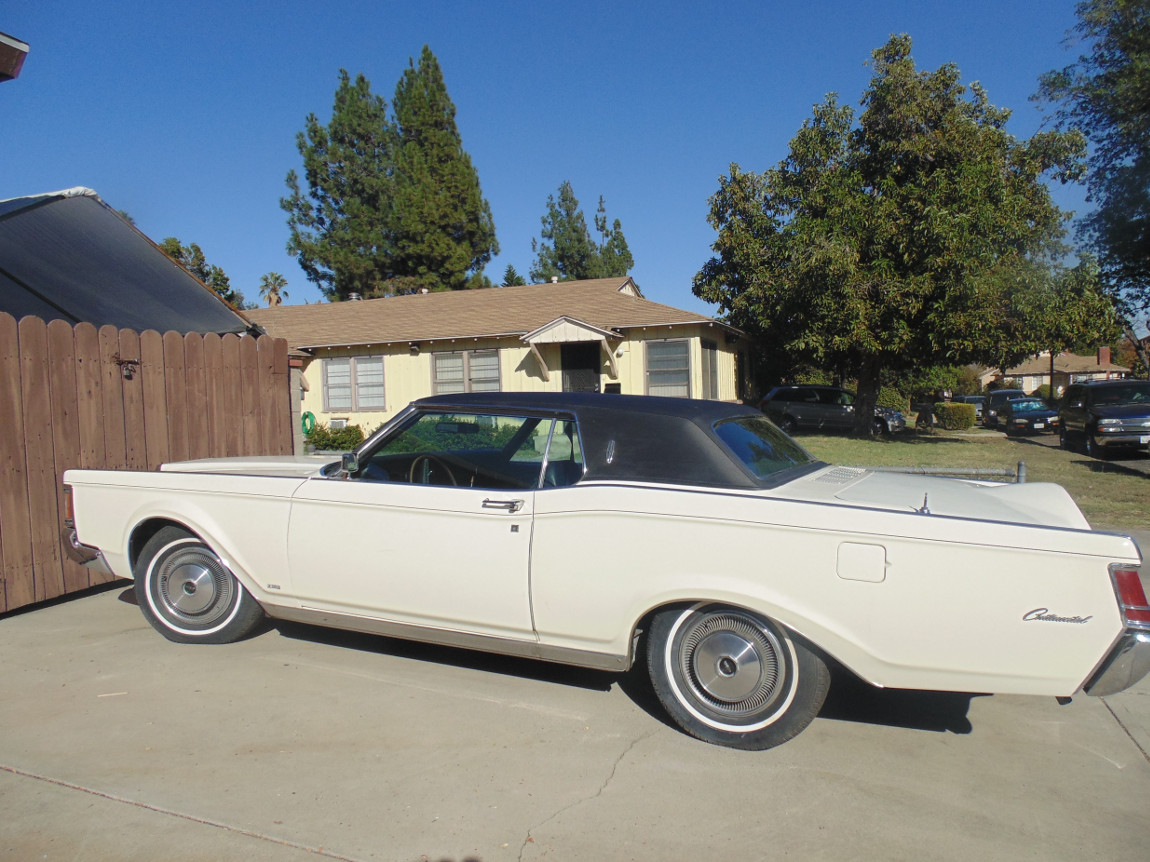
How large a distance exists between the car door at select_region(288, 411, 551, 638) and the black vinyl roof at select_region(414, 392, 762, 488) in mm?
250

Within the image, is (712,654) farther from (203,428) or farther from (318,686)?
(203,428)

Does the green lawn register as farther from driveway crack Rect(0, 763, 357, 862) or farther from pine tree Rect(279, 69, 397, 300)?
pine tree Rect(279, 69, 397, 300)

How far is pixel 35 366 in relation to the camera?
5340mm

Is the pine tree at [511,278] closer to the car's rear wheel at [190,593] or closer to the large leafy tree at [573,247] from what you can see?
the large leafy tree at [573,247]

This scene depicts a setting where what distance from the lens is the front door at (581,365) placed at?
17.8m

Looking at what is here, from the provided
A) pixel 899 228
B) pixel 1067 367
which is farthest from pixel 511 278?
pixel 1067 367

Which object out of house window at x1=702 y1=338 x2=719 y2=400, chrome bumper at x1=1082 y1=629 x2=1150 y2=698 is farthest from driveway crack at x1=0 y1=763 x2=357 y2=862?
house window at x1=702 y1=338 x2=719 y2=400

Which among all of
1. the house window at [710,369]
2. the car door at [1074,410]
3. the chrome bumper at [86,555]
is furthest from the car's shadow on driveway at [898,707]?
the car door at [1074,410]

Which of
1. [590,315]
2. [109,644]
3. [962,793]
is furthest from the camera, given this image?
[590,315]

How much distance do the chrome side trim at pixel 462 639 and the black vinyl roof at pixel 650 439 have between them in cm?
82

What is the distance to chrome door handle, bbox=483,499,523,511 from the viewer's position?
370 centimetres

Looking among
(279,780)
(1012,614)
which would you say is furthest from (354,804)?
(1012,614)

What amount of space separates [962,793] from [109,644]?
4.59m

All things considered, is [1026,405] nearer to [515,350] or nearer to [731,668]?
[515,350]
